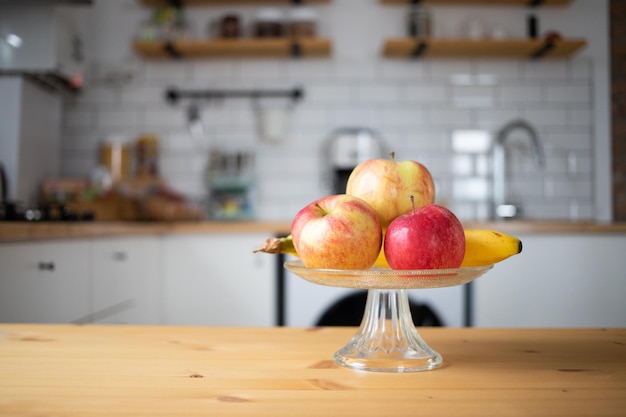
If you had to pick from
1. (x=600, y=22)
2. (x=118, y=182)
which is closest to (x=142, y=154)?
(x=118, y=182)

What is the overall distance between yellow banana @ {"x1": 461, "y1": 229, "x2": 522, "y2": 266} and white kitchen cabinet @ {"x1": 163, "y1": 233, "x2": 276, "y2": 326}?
201 cm

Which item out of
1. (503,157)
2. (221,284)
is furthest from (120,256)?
(503,157)

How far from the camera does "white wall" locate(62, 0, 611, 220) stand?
3305mm

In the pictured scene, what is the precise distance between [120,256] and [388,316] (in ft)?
5.79

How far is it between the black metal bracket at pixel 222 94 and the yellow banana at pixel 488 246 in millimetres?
2815

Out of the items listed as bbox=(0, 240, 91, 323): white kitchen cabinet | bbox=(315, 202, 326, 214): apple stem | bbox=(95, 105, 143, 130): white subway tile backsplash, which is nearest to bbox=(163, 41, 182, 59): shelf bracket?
bbox=(95, 105, 143, 130): white subway tile backsplash

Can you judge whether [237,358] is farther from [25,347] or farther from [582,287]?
[582,287]

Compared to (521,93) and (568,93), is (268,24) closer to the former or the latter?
(521,93)

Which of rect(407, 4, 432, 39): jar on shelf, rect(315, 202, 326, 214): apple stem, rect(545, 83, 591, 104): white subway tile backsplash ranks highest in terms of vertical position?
rect(407, 4, 432, 39): jar on shelf

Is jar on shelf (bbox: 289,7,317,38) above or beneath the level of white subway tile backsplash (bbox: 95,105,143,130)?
above

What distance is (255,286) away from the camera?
8.57 ft

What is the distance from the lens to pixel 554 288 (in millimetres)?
2447

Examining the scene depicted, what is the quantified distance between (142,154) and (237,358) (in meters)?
2.90

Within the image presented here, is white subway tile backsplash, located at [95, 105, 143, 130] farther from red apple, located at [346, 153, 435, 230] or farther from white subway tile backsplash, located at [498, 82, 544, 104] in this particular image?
red apple, located at [346, 153, 435, 230]
